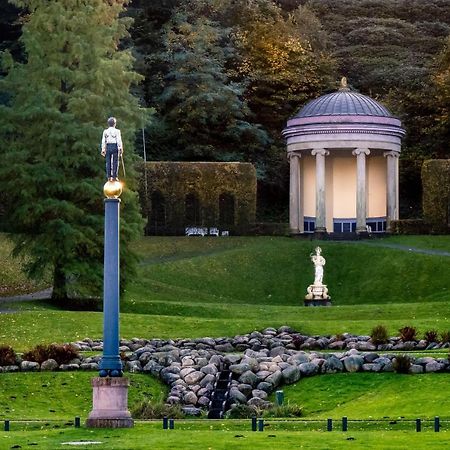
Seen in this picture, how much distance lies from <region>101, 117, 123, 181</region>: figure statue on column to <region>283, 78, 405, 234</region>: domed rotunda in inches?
1834

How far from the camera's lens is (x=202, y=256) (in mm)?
71188

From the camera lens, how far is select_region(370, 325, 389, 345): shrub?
43.6 m

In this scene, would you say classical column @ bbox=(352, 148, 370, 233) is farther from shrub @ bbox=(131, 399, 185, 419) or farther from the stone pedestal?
the stone pedestal

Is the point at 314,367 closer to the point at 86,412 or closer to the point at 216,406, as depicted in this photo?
the point at 216,406

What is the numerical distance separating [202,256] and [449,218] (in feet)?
51.5

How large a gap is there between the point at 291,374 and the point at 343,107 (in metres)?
41.8

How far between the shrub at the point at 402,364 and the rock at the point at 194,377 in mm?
5173

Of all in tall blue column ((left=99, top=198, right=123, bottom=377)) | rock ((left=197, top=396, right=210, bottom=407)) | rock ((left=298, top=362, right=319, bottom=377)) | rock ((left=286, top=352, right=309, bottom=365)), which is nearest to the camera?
tall blue column ((left=99, top=198, right=123, bottom=377))

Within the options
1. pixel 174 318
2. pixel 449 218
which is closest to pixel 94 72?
pixel 174 318

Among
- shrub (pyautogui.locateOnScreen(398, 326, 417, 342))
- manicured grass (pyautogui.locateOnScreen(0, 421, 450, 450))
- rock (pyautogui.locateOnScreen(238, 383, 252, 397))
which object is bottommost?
manicured grass (pyautogui.locateOnScreen(0, 421, 450, 450))

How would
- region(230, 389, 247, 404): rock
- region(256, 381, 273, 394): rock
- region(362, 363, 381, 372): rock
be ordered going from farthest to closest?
region(362, 363, 381, 372): rock, region(256, 381, 273, 394): rock, region(230, 389, 247, 404): rock

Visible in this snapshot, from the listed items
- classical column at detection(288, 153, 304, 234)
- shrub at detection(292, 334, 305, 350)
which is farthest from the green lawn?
classical column at detection(288, 153, 304, 234)

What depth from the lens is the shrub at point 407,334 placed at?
4401cm

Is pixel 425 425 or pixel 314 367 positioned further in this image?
pixel 314 367
